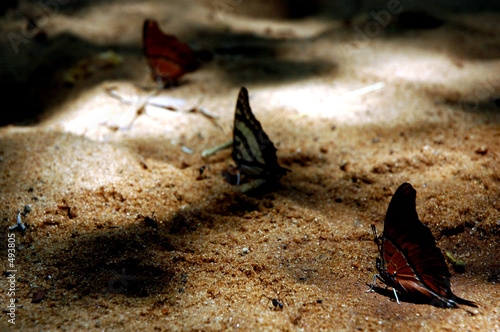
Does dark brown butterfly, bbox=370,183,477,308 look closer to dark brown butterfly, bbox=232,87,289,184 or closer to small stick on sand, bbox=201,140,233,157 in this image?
dark brown butterfly, bbox=232,87,289,184

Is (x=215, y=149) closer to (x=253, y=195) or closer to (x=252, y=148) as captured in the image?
(x=252, y=148)

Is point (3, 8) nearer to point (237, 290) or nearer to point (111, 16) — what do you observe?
point (111, 16)

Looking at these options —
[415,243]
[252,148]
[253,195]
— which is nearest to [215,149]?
[252,148]

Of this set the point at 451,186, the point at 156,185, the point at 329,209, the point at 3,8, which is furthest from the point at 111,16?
the point at 451,186

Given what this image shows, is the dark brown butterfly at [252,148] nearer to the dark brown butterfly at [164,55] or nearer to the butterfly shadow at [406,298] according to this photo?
the butterfly shadow at [406,298]

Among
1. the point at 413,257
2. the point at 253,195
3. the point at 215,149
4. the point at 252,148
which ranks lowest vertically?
the point at 215,149

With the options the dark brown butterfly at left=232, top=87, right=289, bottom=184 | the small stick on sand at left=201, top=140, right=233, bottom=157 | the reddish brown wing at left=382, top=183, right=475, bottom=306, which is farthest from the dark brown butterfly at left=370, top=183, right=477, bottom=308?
the small stick on sand at left=201, top=140, right=233, bottom=157

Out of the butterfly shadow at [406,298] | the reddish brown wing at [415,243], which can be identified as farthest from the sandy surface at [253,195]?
the reddish brown wing at [415,243]
